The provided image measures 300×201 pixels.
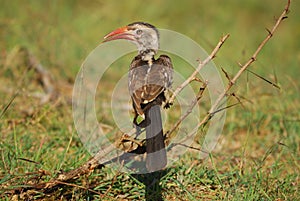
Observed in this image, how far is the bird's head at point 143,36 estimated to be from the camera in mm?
3242

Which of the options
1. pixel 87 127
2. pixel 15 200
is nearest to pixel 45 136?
pixel 87 127

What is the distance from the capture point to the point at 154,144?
2709 mm

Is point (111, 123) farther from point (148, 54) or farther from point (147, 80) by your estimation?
point (147, 80)

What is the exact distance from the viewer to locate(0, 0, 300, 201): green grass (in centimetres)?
304

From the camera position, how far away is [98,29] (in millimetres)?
6344

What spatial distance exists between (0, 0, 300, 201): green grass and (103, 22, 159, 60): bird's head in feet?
1.82

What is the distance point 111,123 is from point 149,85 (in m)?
1.36

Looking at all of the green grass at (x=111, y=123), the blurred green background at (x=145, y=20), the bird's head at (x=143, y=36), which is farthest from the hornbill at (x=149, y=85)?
the blurred green background at (x=145, y=20)

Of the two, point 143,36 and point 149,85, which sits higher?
point 143,36

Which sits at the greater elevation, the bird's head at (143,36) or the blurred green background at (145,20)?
the blurred green background at (145,20)

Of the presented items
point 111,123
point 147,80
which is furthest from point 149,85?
point 111,123

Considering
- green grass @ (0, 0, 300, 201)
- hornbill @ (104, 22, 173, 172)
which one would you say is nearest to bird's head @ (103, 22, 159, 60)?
hornbill @ (104, 22, 173, 172)

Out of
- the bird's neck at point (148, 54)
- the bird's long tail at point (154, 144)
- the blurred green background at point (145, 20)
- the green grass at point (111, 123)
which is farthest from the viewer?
the blurred green background at point (145, 20)

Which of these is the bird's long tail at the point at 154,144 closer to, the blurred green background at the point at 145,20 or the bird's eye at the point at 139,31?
the bird's eye at the point at 139,31
